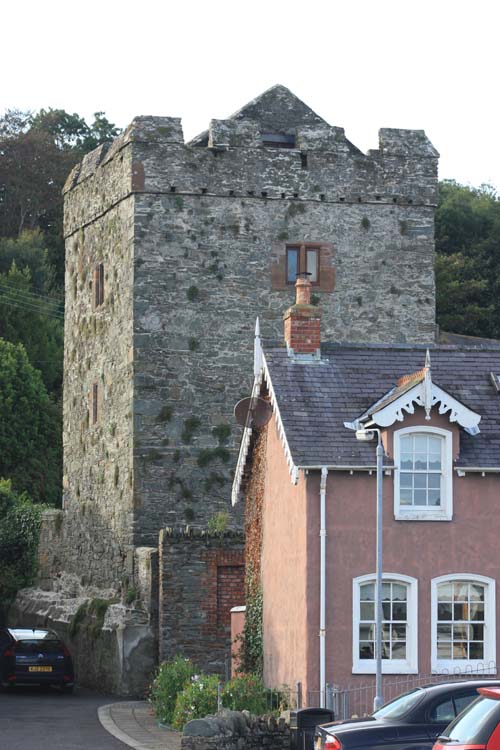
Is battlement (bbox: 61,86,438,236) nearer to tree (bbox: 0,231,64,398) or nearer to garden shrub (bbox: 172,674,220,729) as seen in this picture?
garden shrub (bbox: 172,674,220,729)

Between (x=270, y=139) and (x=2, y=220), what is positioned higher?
(x=2, y=220)

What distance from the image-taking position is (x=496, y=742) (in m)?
15.8

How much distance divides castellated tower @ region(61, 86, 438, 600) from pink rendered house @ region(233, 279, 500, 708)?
10.4 meters

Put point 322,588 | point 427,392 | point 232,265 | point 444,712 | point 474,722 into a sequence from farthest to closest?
point 232,265 → point 427,392 → point 322,588 → point 444,712 → point 474,722

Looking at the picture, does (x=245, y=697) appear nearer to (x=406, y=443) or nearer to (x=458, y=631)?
(x=458, y=631)

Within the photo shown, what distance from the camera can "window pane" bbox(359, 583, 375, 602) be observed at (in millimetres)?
28578

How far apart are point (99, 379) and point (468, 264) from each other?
90.7ft

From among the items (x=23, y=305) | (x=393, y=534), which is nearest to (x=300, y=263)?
(x=393, y=534)

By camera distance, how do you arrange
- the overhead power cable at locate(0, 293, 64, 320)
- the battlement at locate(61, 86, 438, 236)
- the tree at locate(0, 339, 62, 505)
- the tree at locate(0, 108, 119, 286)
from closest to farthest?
the battlement at locate(61, 86, 438, 236) < the tree at locate(0, 339, 62, 505) < the overhead power cable at locate(0, 293, 64, 320) < the tree at locate(0, 108, 119, 286)

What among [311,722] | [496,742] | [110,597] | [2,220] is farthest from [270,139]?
[2,220]

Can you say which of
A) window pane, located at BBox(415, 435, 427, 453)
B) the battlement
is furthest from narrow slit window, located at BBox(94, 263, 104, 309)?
window pane, located at BBox(415, 435, 427, 453)

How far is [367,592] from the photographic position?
2862 centimetres

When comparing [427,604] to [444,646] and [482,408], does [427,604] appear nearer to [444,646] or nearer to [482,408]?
[444,646]

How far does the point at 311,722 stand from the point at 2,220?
193 ft
